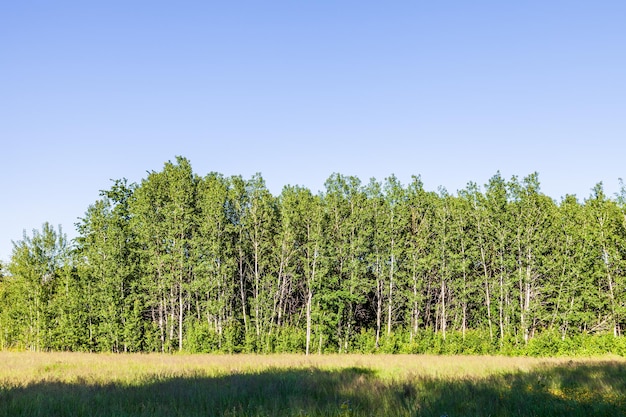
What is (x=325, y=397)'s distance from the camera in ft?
31.9

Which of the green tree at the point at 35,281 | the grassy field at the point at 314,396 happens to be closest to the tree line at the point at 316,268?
the green tree at the point at 35,281

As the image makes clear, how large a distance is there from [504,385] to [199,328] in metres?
26.7

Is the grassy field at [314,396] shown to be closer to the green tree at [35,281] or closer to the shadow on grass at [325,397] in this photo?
the shadow on grass at [325,397]

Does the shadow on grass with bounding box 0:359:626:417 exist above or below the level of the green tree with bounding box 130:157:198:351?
below

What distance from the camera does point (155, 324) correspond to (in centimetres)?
3784

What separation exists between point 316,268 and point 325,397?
2777cm

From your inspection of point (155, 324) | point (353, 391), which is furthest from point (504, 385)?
point (155, 324)

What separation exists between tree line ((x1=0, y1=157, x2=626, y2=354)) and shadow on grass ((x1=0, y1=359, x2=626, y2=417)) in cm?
2395

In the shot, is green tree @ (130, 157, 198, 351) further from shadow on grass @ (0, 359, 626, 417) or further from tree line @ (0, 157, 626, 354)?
shadow on grass @ (0, 359, 626, 417)

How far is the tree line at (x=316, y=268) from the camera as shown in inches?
1457

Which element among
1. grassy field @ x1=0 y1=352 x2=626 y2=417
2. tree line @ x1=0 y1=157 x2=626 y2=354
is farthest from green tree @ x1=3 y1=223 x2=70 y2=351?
grassy field @ x1=0 y1=352 x2=626 y2=417

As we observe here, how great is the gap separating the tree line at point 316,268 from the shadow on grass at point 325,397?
23955 mm

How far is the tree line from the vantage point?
121 ft

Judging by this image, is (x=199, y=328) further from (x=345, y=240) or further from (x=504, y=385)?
(x=504, y=385)
